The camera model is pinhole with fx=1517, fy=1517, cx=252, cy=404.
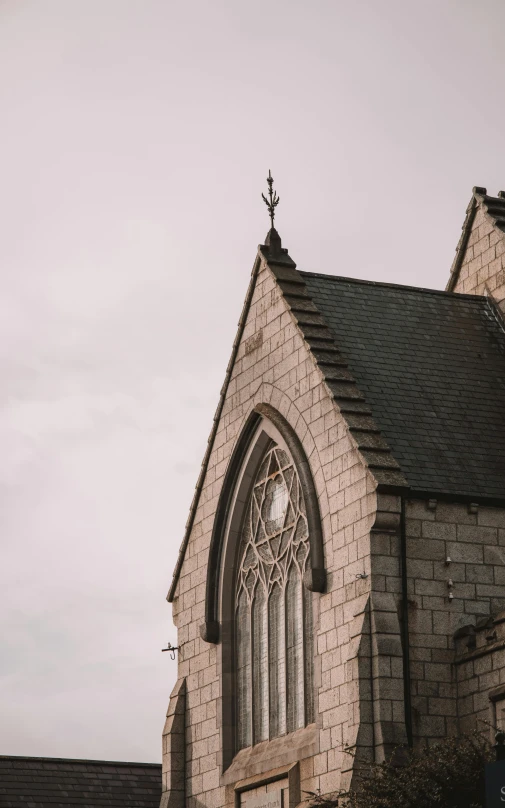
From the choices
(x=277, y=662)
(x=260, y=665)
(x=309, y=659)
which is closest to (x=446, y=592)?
(x=309, y=659)

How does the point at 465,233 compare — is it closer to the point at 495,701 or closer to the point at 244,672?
the point at 244,672

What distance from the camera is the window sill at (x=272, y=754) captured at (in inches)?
1014

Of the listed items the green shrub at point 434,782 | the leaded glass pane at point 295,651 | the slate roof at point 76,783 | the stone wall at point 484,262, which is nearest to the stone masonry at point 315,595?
the leaded glass pane at point 295,651

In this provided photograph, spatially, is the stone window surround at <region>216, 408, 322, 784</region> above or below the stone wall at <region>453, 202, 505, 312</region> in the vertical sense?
below

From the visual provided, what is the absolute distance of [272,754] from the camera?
26.9 meters

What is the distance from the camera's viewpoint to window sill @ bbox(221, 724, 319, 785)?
84.5ft

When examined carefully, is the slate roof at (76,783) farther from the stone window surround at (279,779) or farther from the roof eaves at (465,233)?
the roof eaves at (465,233)

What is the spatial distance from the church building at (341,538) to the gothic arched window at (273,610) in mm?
49

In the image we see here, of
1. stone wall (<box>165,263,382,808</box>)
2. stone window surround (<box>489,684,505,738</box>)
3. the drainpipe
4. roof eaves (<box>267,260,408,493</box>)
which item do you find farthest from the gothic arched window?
stone window surround (<box>489,684,505,738</box>)

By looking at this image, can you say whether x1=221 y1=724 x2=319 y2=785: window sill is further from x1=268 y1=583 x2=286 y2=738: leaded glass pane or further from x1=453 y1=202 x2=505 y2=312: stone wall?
x1=453 y1=202 x2=505 y2=312: stone wall

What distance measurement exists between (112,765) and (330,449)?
1499cm

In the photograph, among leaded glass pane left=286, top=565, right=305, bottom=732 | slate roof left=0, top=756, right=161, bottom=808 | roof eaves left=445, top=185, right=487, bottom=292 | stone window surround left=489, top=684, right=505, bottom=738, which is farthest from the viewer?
slate roof left=0, top=756, right=161, bottom=808

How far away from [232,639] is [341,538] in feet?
17.7

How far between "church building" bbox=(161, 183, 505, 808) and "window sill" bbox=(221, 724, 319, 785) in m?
0.05
